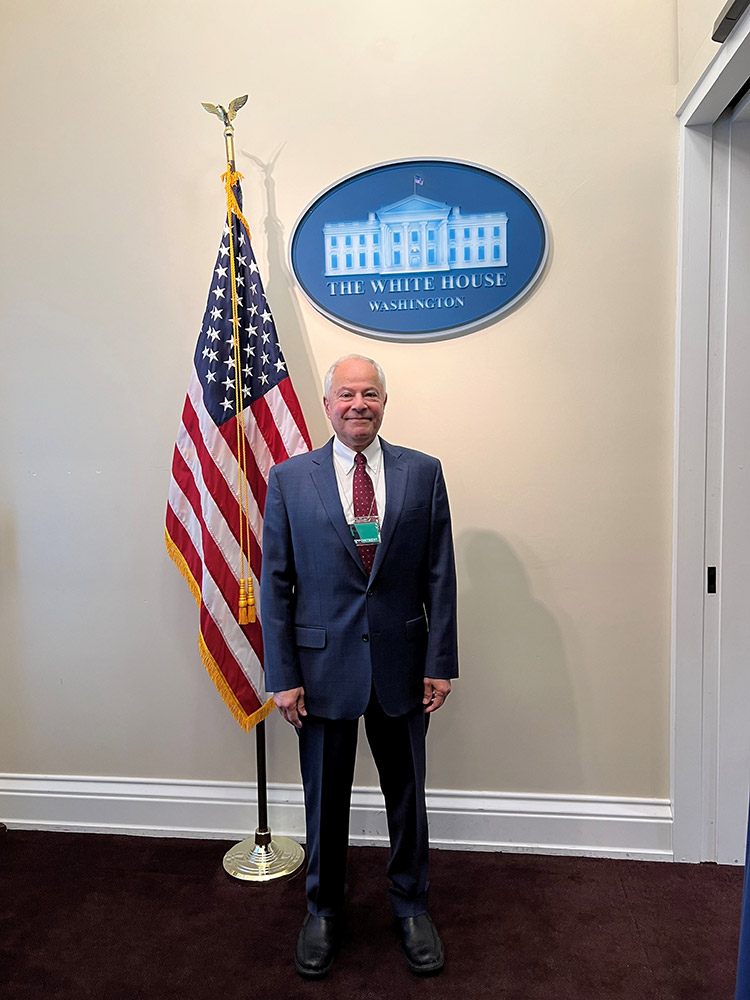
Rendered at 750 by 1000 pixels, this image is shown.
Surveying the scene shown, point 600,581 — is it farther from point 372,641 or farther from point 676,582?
Result: point 372,641

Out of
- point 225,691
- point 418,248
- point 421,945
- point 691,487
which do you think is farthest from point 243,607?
point 691,487

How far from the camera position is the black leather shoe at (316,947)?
2016 mm

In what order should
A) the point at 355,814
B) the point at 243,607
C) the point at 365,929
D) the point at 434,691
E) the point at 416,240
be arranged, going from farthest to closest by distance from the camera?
1. the point at 355,814
2. the point at 416,240
3. the point at 243,607
4. the point at 365,929
5. the point at 434,691

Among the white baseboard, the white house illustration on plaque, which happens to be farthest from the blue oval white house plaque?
the white baseboard

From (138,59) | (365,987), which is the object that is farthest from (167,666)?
(138,59)

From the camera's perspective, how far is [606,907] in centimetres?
229

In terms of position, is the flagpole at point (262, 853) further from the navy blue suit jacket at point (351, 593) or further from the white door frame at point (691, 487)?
the white door frame at point (691, 487)

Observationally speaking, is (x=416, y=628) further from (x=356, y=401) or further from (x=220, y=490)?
(x=220, y=490)

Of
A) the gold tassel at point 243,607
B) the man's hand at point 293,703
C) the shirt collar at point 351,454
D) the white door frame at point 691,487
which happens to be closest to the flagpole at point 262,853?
the gold tassel at point 243,607

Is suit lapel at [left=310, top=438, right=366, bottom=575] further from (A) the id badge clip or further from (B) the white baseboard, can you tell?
(B) the white baseboard

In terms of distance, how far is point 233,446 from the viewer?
2.45m

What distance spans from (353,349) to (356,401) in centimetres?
67

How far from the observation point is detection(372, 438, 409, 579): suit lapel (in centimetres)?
200

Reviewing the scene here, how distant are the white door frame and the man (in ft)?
2.77
